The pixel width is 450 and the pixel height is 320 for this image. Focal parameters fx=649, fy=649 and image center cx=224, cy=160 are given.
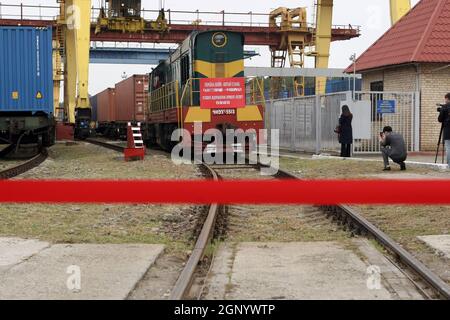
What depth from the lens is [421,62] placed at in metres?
21.2

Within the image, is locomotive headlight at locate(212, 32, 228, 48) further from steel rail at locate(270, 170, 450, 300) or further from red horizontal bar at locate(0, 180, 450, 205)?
red horizontal bar at locate(0, 180, 450, 205)

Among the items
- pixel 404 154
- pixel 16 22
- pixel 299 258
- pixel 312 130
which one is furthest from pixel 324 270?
pixel 16 22

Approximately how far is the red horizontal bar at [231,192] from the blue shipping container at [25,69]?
16.9 metres

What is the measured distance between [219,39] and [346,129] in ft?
15.7

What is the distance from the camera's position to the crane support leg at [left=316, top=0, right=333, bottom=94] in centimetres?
3509

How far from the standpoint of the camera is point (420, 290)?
498cm

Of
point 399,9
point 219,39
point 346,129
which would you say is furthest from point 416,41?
point 399,9

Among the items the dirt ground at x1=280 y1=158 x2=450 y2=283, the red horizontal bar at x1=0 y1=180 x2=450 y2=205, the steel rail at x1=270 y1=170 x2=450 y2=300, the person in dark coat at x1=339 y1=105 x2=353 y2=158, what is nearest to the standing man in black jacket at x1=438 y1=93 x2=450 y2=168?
the dirt ground at x1=280 y1=158 x2=450 y2=283

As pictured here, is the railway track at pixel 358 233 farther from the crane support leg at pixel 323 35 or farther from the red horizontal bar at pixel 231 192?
the crane support leg at pixel 323 35

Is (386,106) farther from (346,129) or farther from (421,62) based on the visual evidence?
(346,129)

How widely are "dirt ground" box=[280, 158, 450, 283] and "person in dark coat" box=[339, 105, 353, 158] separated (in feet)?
7.78

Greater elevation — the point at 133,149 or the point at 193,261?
the point at 133,149
